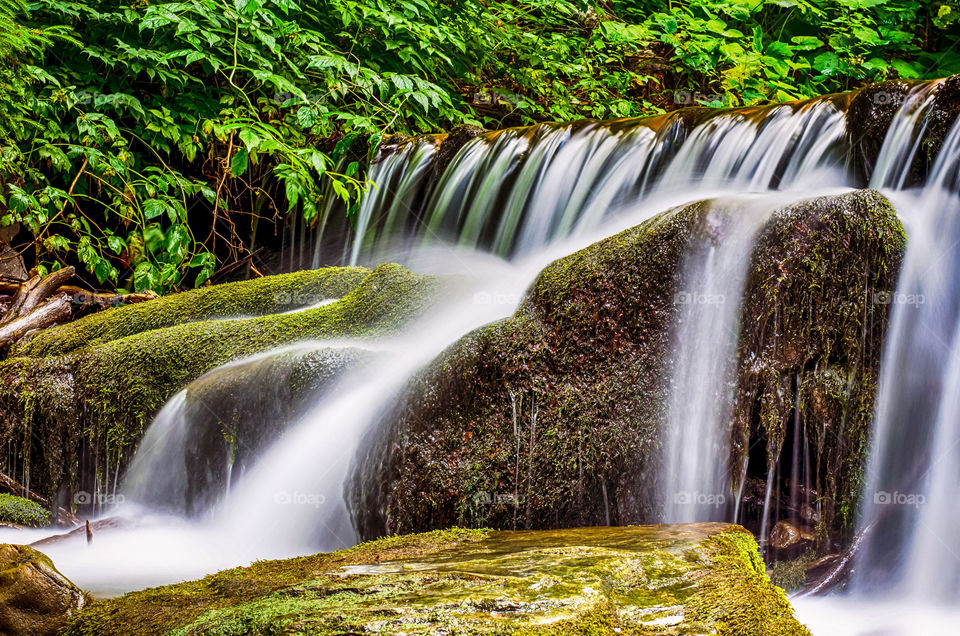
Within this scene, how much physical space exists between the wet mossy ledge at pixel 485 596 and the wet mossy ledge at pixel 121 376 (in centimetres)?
197

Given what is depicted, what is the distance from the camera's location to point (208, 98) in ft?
20.5

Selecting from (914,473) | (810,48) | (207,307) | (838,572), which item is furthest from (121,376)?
(810,48)

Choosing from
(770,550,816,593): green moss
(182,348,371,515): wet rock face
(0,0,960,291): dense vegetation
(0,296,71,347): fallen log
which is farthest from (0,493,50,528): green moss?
(770,550,816,593): green moss

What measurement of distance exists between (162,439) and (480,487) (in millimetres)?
Answer: 1683

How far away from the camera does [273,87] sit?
255 inches

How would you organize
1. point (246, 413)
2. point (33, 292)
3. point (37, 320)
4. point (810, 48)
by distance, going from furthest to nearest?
point (810, 48), point (33, 292), point (37, 320), point (246, 413)

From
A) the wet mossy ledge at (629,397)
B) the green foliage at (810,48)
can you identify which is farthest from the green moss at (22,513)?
the green foliage at (810,48)

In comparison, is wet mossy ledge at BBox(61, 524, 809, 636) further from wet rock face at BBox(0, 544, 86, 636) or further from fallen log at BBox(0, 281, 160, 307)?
fallen log at BBox(0, 281, 160, 307)

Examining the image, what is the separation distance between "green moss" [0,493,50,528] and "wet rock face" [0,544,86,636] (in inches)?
Answer: 77.2

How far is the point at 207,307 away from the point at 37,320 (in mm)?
1189

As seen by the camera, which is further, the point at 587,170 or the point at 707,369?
the point at 587,170

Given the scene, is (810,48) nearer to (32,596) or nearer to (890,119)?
(890,119)

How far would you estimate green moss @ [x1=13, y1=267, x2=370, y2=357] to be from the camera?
4539 mm

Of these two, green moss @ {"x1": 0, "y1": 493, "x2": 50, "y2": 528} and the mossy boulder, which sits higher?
the mossy boulder
